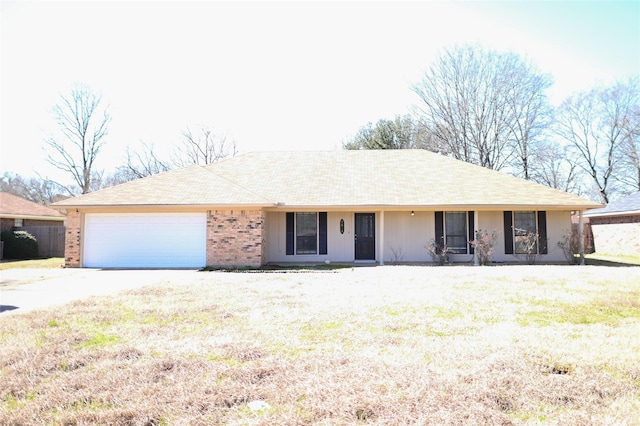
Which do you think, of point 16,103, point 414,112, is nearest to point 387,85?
point 414,112

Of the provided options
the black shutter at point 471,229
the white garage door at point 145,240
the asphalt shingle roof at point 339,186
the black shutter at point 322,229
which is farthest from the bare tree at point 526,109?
the white garage door at point 145,240

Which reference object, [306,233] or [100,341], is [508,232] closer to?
[306,233]

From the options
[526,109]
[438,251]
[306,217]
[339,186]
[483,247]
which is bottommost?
[438,251]

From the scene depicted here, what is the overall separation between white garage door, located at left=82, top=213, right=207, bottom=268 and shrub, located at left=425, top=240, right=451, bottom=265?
25.9 ft

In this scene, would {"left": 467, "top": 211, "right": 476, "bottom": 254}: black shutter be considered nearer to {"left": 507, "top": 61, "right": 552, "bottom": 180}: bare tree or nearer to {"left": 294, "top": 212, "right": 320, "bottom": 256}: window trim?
{"left": 294, "top": 212, "right": 320, "bottom": 256}: window trim

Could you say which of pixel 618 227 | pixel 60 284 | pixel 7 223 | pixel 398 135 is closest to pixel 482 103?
pixel 398 135

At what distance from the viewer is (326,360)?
4.11m

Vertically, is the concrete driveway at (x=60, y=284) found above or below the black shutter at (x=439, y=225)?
below

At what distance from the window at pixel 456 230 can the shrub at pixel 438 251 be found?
0.42m

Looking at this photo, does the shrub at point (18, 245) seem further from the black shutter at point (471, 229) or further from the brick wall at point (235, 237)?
the black shutter at point (471, 229)

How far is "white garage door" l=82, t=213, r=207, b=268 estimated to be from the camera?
14.2 metres

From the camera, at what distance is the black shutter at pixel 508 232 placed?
1525 cm

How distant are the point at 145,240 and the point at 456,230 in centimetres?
1110

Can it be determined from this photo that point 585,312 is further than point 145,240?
No
